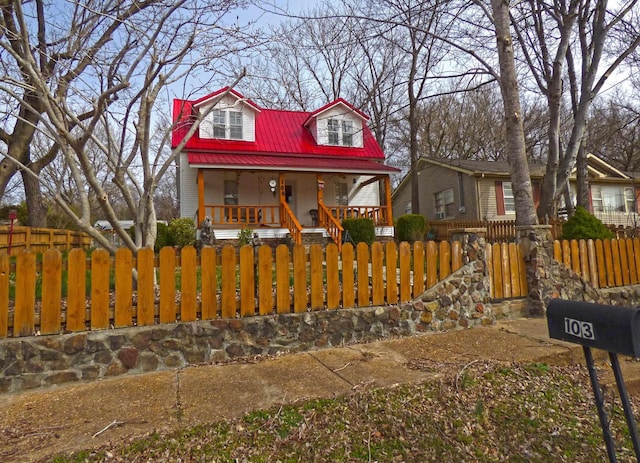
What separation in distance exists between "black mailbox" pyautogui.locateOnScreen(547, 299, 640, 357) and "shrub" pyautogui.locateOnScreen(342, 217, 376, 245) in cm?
1021

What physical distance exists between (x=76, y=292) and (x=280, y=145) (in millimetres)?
12413

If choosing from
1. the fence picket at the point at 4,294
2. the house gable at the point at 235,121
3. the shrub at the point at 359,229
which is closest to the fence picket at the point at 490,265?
the fence picket at the point at 4,294

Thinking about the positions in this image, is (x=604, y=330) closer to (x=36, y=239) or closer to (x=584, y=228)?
(x=584, y=228)

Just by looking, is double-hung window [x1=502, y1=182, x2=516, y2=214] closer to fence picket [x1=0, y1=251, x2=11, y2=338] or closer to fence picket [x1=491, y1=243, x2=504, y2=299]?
fence picket [x1=491, y1=243, x2=504, y2=299]

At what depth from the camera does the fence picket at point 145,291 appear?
341cm

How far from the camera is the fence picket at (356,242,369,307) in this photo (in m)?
4.23

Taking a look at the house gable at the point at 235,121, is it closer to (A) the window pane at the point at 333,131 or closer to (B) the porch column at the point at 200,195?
(B) the porch column at the point at 200,195

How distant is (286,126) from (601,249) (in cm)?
1287

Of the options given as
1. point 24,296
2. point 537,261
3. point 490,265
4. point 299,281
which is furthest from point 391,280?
point 24,296

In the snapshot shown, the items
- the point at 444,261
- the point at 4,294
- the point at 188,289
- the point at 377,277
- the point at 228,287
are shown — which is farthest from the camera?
the point at 444,261

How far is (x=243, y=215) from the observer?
13.6 meters

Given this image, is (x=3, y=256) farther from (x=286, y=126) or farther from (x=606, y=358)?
(x=286, y=126)

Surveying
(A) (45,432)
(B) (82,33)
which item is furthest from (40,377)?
(B) (82,33)

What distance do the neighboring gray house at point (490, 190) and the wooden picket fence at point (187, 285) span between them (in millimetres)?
14182
